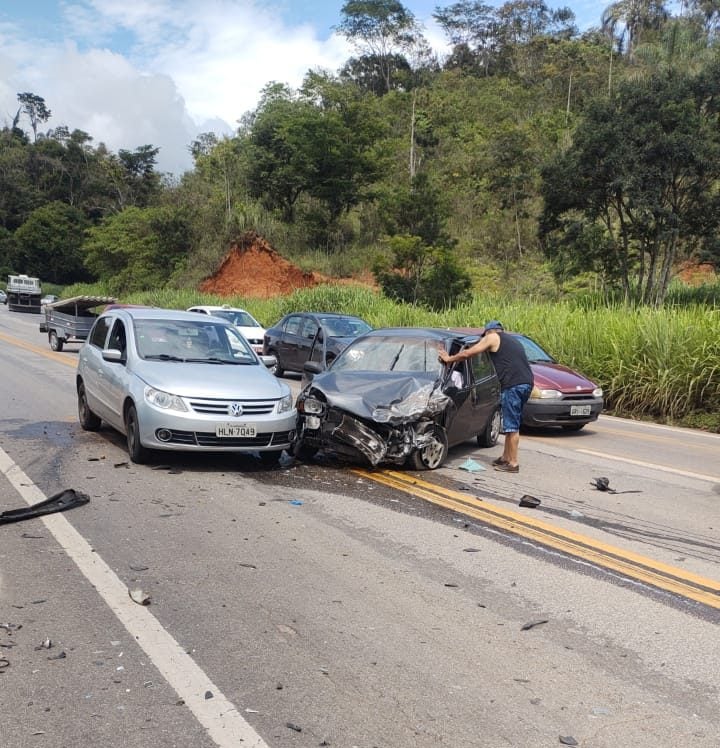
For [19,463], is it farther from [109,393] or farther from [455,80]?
[455,80]

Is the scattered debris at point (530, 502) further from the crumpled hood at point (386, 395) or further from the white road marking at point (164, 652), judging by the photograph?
the white road marking at point (164, 652)

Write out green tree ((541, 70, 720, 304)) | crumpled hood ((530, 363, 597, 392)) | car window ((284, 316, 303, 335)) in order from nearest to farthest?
crumpled hood ((530, 363, 597, 392)) < car window ((284, 316, 303, 335)) < green tree ((541, 70, 720, 304))

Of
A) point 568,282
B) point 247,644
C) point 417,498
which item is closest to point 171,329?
point 417,498

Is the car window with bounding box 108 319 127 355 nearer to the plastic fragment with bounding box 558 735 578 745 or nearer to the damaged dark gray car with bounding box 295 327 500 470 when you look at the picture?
the damaged dark gray car with bounding box 295 327 500 470

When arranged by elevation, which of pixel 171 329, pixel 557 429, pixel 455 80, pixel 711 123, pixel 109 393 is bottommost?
pixel 557 429

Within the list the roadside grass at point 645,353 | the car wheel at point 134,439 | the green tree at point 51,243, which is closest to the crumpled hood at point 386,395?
the car wheel at point 134,439

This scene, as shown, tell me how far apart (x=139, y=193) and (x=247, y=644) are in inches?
3370

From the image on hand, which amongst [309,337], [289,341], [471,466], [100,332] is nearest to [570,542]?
[471,466]

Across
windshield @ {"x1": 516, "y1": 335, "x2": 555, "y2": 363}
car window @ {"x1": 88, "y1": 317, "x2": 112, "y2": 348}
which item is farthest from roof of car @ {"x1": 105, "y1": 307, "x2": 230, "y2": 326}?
windshield @ {"x1": 516, "y1": 335, "x2": 555, "y2": 363}

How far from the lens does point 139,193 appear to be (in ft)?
276

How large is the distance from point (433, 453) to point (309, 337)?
10.8 meters

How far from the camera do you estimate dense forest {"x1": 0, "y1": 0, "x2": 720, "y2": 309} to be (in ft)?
84.3

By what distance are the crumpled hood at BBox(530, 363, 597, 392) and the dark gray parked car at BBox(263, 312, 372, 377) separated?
20.0ft

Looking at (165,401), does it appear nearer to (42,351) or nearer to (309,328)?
(309,328)
